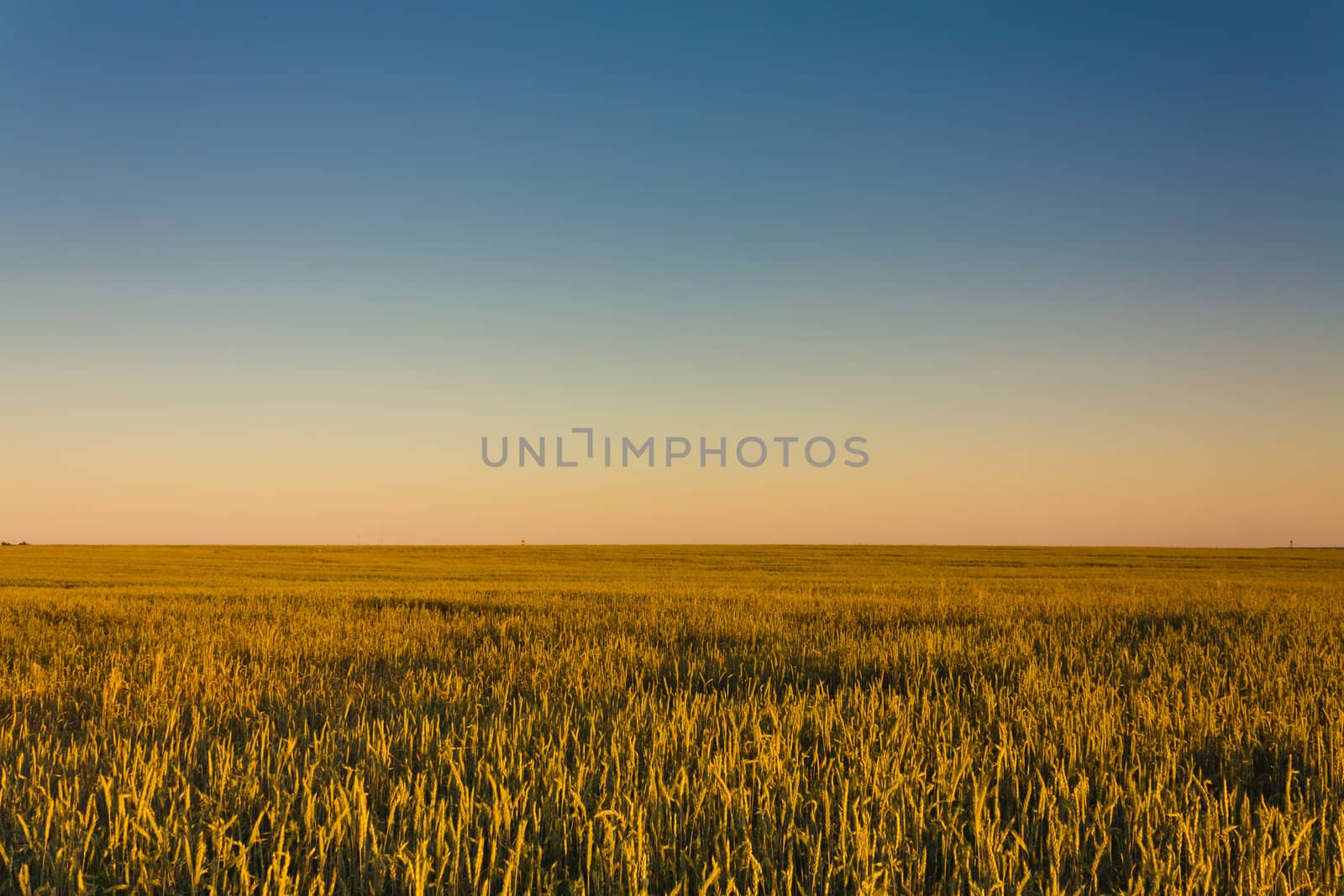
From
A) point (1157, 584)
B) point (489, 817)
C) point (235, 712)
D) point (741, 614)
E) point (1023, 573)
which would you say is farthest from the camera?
point (1023, 573)

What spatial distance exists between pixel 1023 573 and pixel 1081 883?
34.6 m

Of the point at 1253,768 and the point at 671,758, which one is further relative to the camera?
the point at 1253,768

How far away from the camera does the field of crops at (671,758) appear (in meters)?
3.12

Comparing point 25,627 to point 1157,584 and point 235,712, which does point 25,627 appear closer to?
point 235,712

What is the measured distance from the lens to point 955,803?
13.0 ft

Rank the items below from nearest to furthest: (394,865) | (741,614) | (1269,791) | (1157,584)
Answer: (394,865) → (1269,791) → (741,614) → (1157,584)

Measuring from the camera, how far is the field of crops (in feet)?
10.2

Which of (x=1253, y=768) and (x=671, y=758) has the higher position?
(x=671, y=758)

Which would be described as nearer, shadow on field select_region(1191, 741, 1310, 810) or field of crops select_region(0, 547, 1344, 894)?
field of crops select_region(0, 547, 1344, 894)

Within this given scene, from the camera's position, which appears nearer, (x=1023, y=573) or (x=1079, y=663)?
(x=1079, y=663)

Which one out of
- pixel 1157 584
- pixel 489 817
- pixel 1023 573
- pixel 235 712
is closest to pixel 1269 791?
pixel 489 817

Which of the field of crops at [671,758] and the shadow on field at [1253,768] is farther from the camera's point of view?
the shadow on field at [1253,768]

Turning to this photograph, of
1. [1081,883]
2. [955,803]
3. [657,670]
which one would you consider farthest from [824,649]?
[1081,883]

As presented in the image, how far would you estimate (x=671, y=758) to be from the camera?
4469mm
